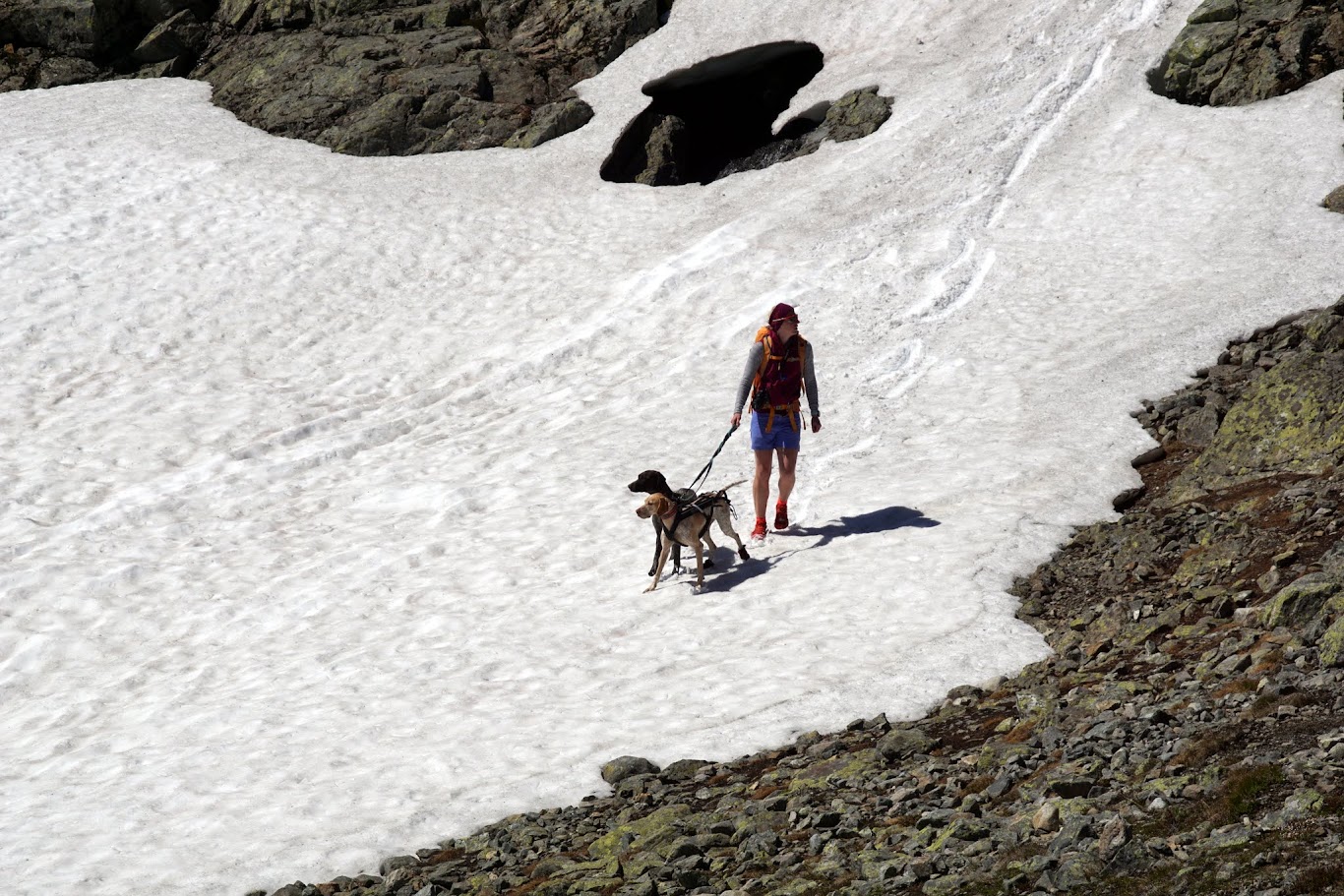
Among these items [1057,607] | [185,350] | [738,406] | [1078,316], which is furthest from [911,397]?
[185,350]

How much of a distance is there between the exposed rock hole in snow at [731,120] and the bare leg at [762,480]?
16.6m

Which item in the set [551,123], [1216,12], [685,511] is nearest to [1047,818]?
[685,511]

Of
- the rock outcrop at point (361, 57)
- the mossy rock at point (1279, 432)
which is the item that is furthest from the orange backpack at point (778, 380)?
the rock outcrop at point (361, 57)

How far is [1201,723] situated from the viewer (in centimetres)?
680

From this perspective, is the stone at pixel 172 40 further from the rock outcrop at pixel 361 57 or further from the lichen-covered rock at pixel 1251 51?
the lichen-covered rock at pixel 1251 51

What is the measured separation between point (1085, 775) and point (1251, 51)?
25.6 meters

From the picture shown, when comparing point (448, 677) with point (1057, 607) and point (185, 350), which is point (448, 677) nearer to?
point (1057, 607)

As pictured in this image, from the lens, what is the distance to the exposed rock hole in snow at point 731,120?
2995 centimetres

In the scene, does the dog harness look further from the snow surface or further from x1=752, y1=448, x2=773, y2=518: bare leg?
x1=752, y1=448, x2=773, y2=518: bare leg

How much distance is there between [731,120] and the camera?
3428 cm

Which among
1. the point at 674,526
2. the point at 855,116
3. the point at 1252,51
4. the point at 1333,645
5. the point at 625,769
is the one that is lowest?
the point at 625,769

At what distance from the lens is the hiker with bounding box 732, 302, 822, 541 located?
46.8 feet

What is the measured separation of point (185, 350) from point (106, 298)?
2.66m

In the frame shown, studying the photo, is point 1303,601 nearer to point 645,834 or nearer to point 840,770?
point 840,770
